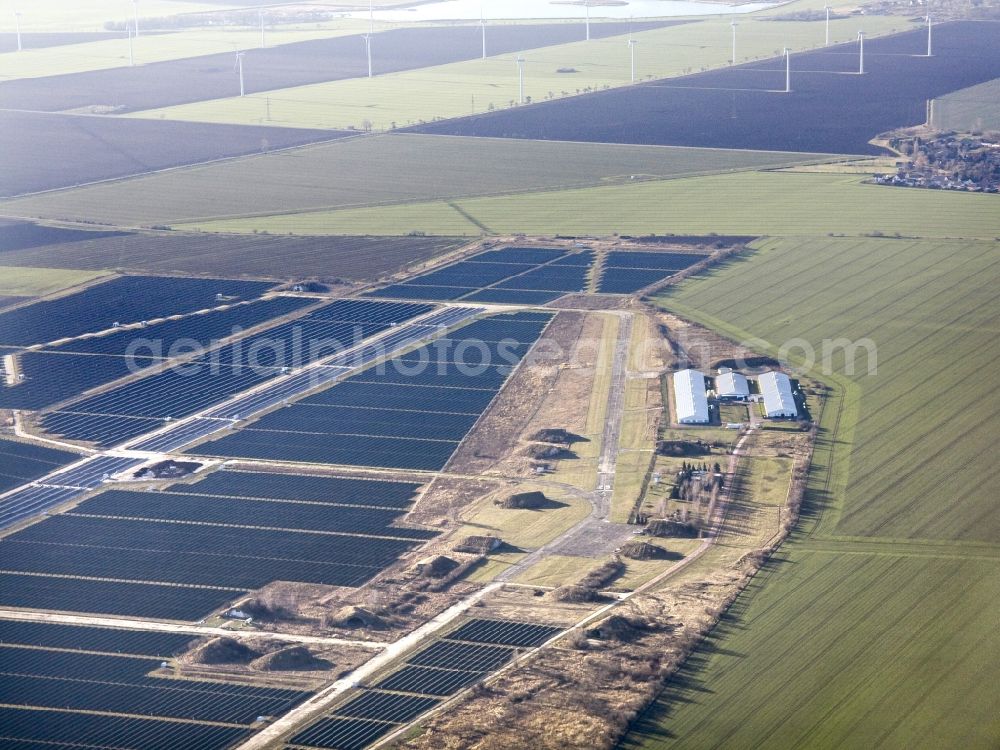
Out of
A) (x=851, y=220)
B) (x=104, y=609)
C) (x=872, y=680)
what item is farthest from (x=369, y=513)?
(x=851, y=220)

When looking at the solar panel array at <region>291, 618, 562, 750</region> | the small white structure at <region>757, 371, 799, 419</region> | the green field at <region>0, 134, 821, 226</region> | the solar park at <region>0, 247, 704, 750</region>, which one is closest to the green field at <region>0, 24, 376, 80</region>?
the green field at <region>0, 134, 821, 226</region>

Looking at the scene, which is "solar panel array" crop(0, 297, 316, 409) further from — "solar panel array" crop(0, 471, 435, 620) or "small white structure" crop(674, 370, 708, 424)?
"small white structure" crop(674, 370, 708, 424)

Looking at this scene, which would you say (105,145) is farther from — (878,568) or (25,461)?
(878,568)

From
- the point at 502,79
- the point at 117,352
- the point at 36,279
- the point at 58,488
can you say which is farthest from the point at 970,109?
the point at 58,488

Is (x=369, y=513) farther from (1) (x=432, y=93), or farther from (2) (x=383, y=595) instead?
(1) (x=432, y=93)

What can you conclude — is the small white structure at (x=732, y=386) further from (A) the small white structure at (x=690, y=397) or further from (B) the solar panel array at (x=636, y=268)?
(B) the solar panel array at (x=636, y=268)

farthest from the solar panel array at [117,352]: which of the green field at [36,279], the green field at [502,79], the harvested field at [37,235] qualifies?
the green field at [502,79]
